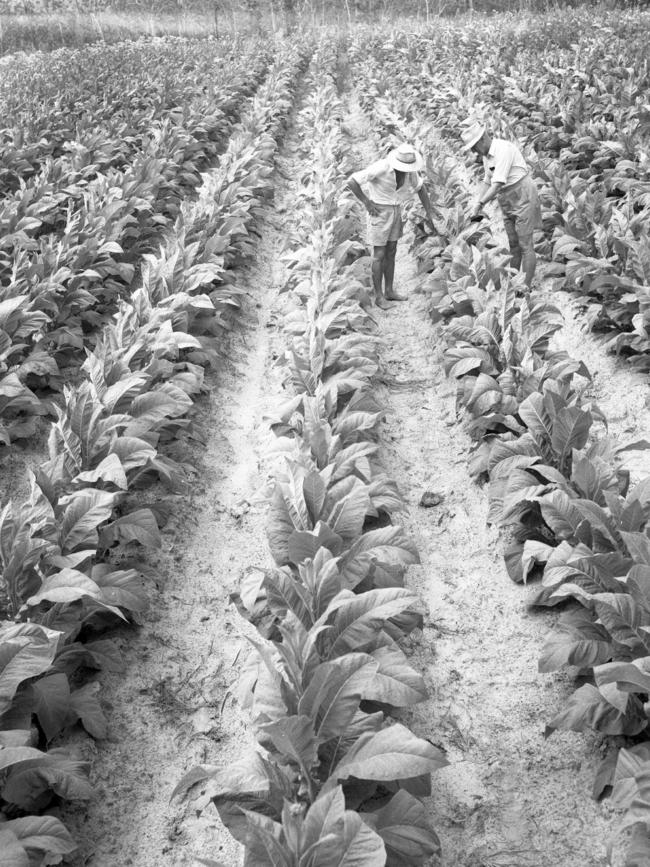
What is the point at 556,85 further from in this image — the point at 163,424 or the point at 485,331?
the point at 163,424

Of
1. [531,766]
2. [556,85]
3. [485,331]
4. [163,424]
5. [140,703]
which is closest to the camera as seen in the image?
[531,766]

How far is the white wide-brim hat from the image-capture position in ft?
24.3

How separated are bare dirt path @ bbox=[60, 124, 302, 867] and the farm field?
2 centimetres

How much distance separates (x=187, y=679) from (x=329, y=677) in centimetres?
140

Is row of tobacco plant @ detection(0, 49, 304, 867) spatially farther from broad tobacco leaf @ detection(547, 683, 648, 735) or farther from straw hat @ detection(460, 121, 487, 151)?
straw hat @ detection(460, 121, 487, 151)

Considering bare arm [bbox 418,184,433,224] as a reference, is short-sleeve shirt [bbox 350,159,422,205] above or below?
above

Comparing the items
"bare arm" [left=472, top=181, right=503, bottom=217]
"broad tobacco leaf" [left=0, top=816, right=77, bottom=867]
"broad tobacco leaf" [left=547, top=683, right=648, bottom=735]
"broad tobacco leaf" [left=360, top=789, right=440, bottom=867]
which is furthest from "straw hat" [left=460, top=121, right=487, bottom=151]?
"broad tobacco leaf" [left=0, top=816, right=77, bottom=867]

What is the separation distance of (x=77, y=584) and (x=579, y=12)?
3276cm

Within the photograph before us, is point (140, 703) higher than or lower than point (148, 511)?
lower

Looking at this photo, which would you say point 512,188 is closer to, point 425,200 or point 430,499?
point 425,200

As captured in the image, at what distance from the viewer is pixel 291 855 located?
7.45 feet

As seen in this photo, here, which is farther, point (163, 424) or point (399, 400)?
point (399, 400)

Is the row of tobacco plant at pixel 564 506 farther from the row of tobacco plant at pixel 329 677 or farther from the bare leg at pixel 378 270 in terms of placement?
the bare leg at pixel 378 270

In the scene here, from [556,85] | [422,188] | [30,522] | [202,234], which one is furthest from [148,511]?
[556,85]
